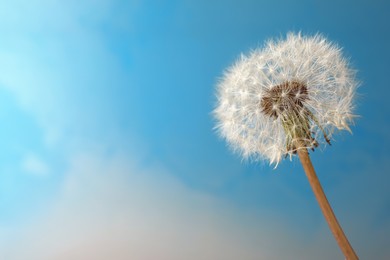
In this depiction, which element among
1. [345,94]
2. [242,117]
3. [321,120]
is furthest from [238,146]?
[345,94]

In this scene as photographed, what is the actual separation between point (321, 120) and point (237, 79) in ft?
5.22

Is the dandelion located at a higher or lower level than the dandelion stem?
higher

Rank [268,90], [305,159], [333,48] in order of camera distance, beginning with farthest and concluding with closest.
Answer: [333,48]
[268,90]
[305,159]

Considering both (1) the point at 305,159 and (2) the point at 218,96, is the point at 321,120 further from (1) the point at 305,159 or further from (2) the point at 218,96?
(2) the point at 218,96

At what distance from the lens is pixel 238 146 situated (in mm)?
7082

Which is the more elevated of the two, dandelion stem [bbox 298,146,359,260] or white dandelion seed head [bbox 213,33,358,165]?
white dandelion seed head [bbox 213,33,358,165]

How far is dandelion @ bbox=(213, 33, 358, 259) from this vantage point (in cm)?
646

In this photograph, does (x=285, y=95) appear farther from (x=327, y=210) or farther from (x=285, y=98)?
(x=327, y=210)

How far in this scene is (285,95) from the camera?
6438 millimetres

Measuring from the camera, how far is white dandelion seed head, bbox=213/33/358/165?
6504mm

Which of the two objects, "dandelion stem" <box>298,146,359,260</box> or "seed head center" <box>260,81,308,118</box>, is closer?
"dandelion stem" <box>298,146,359,260</box>

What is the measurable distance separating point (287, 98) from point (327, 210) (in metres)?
1.88

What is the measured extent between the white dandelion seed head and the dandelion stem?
268 millimetres

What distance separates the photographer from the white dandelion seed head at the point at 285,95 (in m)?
6.50
